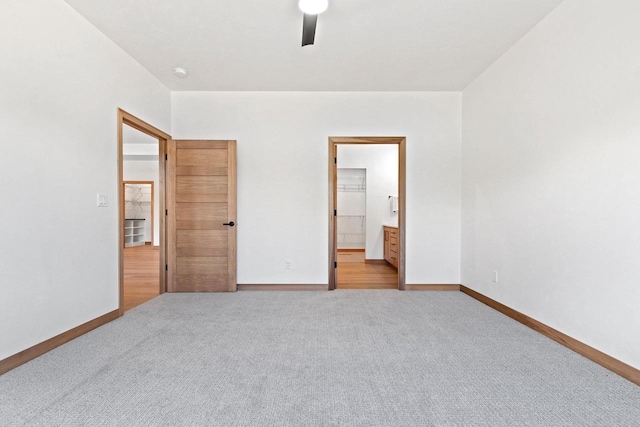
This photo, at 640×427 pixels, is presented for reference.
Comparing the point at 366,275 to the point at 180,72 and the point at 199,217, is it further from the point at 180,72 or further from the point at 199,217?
the point at 180,72

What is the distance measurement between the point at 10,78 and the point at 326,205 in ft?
9.95

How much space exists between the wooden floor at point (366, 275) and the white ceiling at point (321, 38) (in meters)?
2.77

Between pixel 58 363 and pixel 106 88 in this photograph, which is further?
pixel 106 88

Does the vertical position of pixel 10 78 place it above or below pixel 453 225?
above

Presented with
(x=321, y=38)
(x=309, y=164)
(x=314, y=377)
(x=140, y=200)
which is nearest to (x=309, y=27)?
(x=321, y=38)

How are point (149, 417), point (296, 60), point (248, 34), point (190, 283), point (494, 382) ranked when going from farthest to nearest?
point (190, 283), point (296, 60), point (248, 34), point (494, 382), point (149, 417)

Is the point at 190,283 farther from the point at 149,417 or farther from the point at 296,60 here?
the point at 296,60

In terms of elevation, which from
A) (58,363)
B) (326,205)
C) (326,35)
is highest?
(326,35)

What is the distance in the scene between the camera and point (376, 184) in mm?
6176

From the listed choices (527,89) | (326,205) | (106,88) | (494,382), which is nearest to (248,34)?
(106,88)

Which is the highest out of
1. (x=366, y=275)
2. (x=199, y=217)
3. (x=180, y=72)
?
(x=180, y=72)

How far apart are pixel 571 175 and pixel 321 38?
2.43m

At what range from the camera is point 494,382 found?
173 centimetres

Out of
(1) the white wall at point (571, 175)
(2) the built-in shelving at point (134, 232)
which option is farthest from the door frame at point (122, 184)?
(2) the built-in shelving at point (134, 232)
